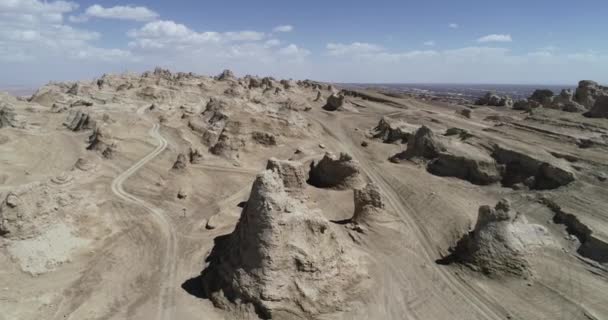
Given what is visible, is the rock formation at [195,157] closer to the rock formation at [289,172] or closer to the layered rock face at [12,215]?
the rock formation at [289,172]

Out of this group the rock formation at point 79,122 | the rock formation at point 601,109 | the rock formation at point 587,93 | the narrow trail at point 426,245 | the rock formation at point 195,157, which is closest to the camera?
the narrow trail at point 426,245

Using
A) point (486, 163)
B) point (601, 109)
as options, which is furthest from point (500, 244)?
point (601, 109)

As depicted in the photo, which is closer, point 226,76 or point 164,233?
point 164,233

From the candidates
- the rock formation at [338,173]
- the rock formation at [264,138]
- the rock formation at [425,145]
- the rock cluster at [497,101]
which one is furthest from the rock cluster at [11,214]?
the rock cluster at [497,101]

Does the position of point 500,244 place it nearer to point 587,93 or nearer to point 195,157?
point 195,157

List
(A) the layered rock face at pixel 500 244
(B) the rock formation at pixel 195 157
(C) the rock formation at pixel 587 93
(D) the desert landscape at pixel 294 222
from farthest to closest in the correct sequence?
(C) the rock formation at pixel 587 93, (B) the rock formation at pixel 195 157, (A) the layered rock face at pixel 500 244, (D) the desert landscape at pixel 294 222

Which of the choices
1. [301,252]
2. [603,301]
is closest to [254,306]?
[301,252]
